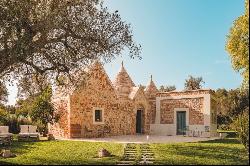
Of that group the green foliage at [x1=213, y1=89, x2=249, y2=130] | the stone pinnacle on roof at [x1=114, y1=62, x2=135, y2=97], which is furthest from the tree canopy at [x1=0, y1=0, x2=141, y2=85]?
the green foliage at [x1=213, y1=89, x2=249, y2=130]

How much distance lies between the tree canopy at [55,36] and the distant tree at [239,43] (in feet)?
31.3

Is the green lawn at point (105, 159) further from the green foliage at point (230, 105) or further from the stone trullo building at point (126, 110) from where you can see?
the green foliage at point (230, 105)

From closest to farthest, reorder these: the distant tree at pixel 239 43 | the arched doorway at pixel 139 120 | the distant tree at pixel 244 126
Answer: the distant tree at pixel 244 126 < the distant tree at pixel 239 43 < the arched doorway at pixel 139 120

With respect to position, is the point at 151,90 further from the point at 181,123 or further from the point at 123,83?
the point at 181,123

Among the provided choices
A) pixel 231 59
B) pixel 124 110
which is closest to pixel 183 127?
pixel 124 110

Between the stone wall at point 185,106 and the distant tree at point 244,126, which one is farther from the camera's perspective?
the stone wall at point 185,106

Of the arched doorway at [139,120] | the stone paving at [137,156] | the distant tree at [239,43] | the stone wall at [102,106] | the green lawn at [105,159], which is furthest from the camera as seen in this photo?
the arched doorway at [139,120]

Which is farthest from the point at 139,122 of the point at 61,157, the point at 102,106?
the point at 61,157

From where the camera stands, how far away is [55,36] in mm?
15836

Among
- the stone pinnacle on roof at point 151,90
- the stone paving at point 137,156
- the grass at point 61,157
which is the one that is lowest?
the grass at point 61,157

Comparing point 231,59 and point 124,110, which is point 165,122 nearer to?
point 124,110

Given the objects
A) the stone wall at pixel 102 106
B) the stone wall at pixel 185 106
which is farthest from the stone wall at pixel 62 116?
the stone wall at pixel 185 106

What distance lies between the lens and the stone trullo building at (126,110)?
2589cm

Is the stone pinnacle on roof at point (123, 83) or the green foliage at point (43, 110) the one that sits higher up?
the stone pinnacle on roof at point (123, 83)
